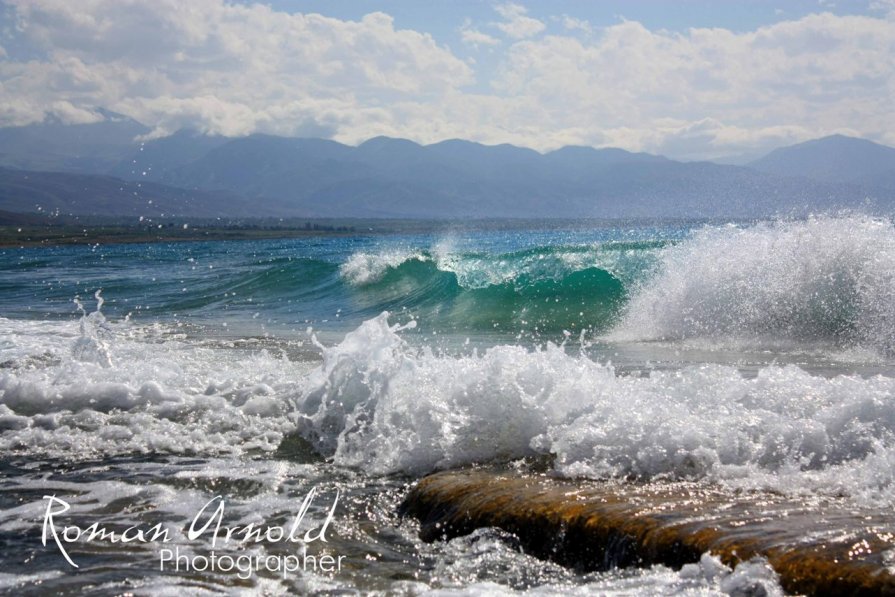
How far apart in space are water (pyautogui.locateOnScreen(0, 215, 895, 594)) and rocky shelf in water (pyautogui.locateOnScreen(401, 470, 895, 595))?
14 centimetres

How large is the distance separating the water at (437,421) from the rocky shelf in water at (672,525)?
14cm

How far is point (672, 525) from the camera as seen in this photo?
4.37 m

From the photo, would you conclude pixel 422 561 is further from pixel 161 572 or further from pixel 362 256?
pixel 362 256

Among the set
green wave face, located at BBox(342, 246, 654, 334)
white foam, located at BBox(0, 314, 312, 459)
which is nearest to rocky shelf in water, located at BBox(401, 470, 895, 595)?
white foam, located at BBox(0, 314, 312, 459)

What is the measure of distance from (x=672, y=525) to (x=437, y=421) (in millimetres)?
3059

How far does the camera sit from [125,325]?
62.2 feet

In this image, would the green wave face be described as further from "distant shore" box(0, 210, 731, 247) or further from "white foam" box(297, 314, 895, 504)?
"distant shore" box(0, 210, 731, 247)

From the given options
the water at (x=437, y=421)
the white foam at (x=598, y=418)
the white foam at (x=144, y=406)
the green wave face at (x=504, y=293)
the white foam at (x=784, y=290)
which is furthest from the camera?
the green wave face at (x=504, y=293)

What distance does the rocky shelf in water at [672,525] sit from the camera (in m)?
3.81

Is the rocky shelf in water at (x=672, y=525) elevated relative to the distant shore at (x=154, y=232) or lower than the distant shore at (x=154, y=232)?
lower

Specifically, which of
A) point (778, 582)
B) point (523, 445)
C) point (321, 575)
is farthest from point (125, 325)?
point (778, 582)

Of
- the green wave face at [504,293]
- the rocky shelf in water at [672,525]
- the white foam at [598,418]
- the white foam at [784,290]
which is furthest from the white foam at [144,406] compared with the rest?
the green wave face at [504,293]

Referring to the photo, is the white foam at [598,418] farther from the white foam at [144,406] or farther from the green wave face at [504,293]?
the green wave face at [504,293]

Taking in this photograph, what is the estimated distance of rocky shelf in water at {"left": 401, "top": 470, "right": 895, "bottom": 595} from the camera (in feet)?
12.5
